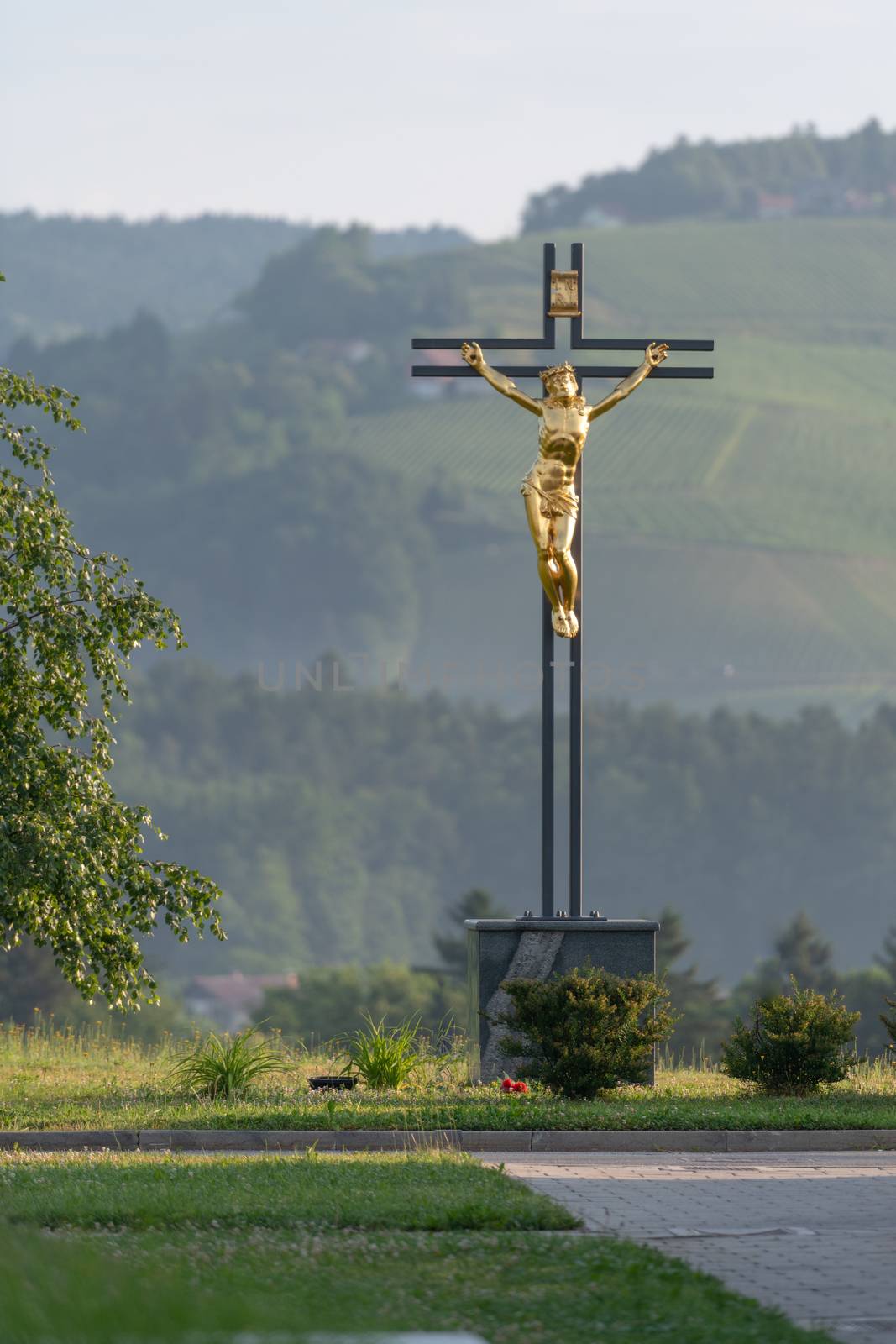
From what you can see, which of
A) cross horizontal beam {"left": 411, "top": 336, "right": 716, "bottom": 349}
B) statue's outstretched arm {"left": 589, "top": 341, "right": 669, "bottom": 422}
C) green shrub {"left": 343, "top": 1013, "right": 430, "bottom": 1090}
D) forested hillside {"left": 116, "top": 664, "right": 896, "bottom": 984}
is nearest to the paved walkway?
green shrub {"left": 343, "top": 1013, "right": 430, "bottom": 1090}

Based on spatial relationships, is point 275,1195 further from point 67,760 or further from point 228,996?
point 228,996

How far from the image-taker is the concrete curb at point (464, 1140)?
13.2m

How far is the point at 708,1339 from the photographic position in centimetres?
713

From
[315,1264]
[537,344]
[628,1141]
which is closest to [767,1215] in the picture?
[315,1264]

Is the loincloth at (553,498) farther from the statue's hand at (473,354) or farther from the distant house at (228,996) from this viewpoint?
the distant house at (228,996)

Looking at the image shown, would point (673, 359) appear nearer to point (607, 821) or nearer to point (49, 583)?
point (607, 821)

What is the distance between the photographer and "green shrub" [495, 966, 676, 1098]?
15.0 m

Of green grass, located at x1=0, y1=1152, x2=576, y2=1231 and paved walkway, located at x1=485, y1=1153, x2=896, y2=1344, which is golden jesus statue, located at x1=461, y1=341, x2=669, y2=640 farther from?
green grass, located at x1=0, y1=1152, x2=576, y2=1231

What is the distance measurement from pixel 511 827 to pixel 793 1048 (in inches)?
5888

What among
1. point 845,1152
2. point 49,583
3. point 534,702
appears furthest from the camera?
point 534,702

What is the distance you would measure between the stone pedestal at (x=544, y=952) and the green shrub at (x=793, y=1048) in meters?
1.10

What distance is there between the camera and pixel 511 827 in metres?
165

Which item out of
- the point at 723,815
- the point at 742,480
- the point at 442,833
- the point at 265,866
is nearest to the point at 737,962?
the point at 723,815

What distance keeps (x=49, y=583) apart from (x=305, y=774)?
15503 cm
